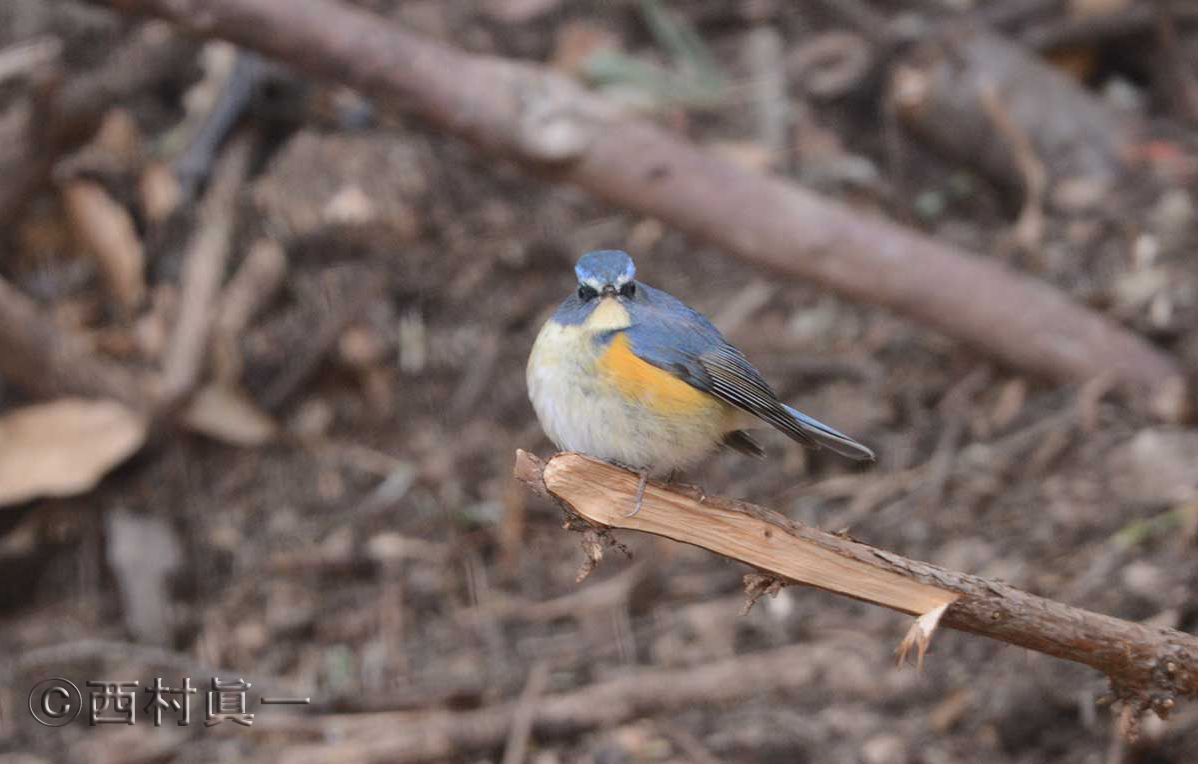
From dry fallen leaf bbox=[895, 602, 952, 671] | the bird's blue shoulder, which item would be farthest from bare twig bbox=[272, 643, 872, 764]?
dry fallen leaf bbox=[895, 602, 952, 671]

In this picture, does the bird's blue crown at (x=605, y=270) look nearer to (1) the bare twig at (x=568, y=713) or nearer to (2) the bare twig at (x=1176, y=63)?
(1) the bare twig at (x=568, y=713)

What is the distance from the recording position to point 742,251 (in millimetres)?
5977

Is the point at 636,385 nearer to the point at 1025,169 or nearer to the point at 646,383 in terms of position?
the point at 646,383

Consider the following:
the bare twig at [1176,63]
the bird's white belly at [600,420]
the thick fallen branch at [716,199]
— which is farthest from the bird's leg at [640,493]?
the bare twig at [1176,63]

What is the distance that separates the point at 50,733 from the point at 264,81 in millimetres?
3836

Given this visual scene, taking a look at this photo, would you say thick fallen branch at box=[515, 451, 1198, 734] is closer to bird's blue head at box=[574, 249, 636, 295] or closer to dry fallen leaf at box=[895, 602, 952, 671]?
dry fallen leaf at box=[895, 602, 952, 671]

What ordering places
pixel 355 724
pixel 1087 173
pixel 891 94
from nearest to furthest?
pixel 355 724, pixel 1087 173, pixel 891 94

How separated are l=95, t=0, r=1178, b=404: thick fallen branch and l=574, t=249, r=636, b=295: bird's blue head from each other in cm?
236

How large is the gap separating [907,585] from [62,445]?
437 centimetres

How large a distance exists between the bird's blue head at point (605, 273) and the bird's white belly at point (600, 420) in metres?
0.13

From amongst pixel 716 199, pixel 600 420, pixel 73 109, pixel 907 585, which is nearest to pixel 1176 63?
pixel 716 199

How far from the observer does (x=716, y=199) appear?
5.90 m

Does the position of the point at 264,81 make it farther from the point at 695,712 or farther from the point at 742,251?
the point at 695,712

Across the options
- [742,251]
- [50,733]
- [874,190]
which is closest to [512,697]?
[50,733]
